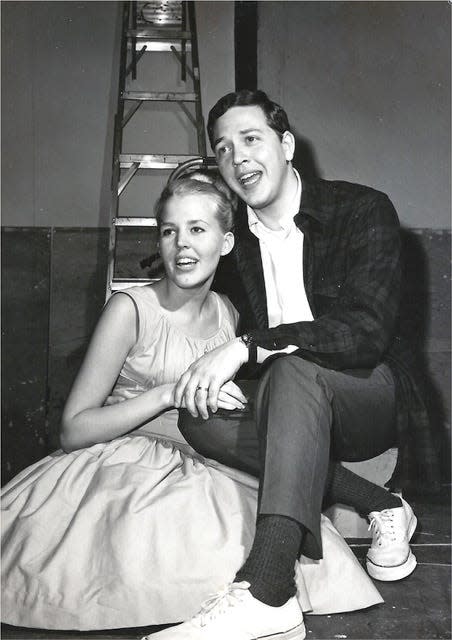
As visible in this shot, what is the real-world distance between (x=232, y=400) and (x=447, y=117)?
8.51 feet

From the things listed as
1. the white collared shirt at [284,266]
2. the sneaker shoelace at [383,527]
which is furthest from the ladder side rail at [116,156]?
the sneaker shoelace at [383,527]

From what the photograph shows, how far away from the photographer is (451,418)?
354cm

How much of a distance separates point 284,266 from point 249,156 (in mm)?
362

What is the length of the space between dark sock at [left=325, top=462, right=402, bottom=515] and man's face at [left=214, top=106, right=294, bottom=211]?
869 mm

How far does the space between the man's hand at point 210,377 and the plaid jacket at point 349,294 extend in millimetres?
69

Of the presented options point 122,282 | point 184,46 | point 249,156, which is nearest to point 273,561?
point 249,156

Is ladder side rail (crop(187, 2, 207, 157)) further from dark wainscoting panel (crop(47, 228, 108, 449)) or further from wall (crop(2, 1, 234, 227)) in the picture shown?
dark wainscoting panel (crop(47, 228, 108, 449))

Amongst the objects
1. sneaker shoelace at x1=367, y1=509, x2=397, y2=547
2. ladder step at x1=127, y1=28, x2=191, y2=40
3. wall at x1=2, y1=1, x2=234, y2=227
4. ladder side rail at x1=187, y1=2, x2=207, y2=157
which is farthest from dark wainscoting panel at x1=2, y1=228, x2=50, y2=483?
sneaker shoelace at x1=367, y1=509, x2=397, y2=547

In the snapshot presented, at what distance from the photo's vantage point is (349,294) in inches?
73.9

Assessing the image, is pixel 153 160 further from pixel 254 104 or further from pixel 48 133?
pixel 254 104

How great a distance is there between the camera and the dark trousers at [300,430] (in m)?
1.43

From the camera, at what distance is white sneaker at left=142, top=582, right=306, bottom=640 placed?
1360 millimetres

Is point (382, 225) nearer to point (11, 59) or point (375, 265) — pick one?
point (375, 265)

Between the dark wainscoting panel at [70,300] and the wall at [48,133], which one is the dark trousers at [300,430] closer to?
the dark wainscoting panel at [70,300]
